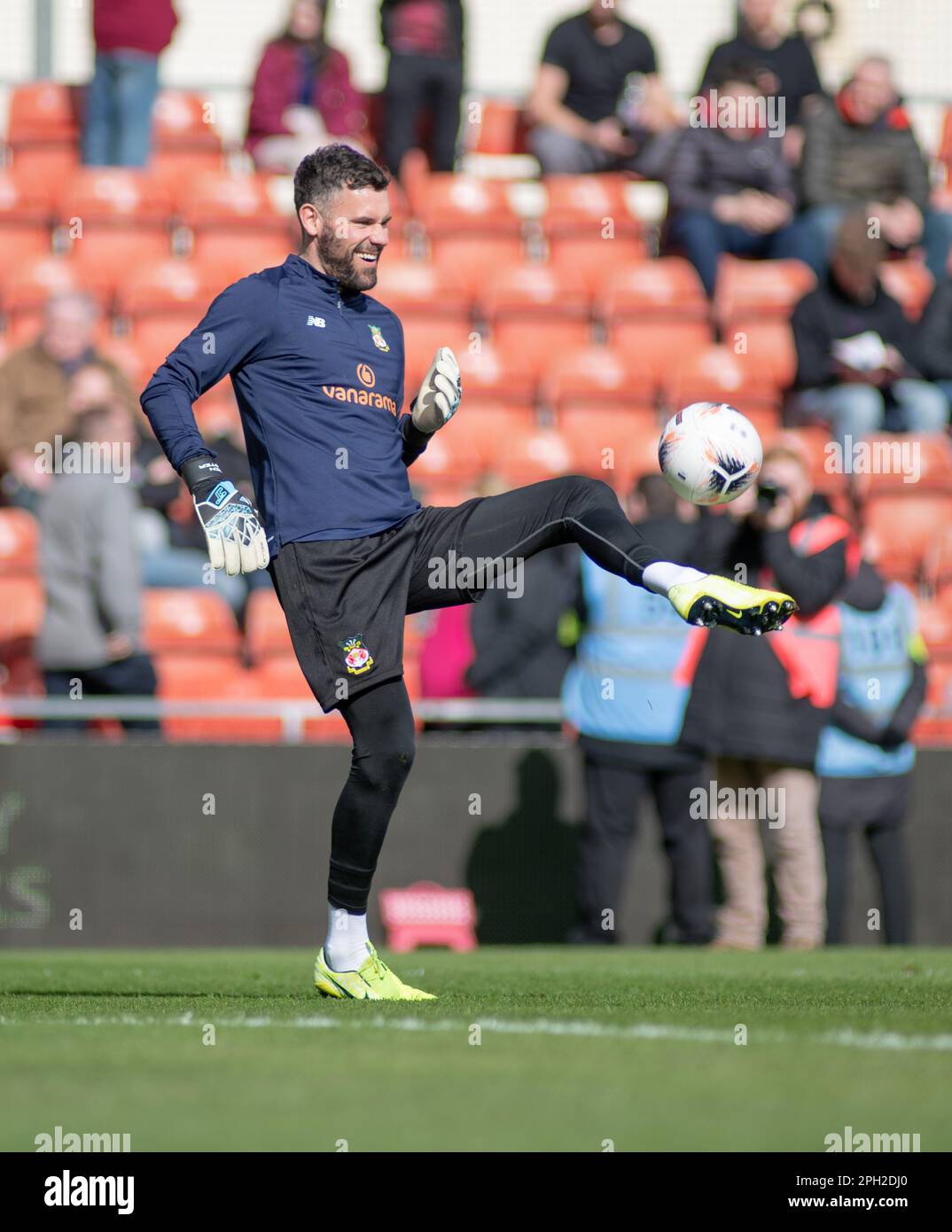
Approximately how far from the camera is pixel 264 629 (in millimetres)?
11516

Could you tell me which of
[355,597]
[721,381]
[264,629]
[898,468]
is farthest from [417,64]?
[355,597]

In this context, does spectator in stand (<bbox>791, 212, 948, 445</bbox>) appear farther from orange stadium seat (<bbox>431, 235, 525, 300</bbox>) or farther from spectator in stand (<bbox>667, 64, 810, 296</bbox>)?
orange stadium seat (<bbox>431, 235, 525, 300</bbox>)

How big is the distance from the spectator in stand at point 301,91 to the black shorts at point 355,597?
915 cm

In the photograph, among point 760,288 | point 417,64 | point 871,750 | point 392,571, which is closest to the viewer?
point 392,571

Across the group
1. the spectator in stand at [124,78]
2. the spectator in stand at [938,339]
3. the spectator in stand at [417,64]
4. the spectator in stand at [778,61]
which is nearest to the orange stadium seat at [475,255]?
the spectator in stand at [417,64]

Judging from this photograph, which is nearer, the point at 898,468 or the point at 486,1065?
the point at 486,1065

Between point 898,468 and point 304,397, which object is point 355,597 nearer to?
point 304,397

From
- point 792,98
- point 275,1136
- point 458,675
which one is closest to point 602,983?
point 275,1136

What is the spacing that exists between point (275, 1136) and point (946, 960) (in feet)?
17.5

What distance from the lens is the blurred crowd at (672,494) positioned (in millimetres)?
10070

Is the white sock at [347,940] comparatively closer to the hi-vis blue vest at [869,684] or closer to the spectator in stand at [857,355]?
the hi-vis blue vest at [869,684]

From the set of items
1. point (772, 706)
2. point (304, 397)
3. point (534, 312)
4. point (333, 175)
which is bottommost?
point (772, 706)

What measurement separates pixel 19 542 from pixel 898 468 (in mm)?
5426

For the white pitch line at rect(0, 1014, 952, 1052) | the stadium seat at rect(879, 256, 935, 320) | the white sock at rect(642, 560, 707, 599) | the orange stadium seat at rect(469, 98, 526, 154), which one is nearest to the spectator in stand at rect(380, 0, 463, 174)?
the orange stadium seat at rect(469, 98, 526, 154)
